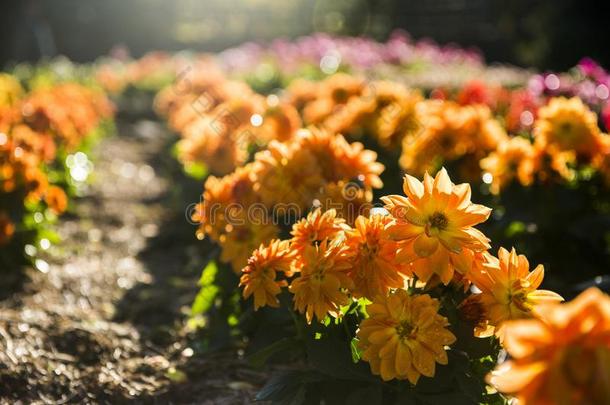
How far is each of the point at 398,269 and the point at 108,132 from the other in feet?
22.9

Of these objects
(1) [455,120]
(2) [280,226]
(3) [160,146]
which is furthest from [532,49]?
(2) [280,226]

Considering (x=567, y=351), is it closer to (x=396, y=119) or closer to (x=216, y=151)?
(x=396, y=119)

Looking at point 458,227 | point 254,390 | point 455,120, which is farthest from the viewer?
point 455,120

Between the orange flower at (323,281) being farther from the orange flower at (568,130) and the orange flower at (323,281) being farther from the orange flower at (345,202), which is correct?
the orange flower at (568,130)

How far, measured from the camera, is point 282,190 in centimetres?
275

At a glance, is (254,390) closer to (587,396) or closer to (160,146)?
(587,396)

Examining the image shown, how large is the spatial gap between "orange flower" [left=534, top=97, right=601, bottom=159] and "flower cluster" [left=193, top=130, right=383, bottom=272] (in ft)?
3.28

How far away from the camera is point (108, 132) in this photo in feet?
27.9

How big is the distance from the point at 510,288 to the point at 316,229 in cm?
55

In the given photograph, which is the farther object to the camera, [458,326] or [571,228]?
[571,228]

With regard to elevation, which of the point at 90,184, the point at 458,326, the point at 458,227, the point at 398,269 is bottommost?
the point at 90,184

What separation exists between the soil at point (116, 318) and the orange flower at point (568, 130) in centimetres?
165

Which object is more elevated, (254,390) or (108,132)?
(254,390)

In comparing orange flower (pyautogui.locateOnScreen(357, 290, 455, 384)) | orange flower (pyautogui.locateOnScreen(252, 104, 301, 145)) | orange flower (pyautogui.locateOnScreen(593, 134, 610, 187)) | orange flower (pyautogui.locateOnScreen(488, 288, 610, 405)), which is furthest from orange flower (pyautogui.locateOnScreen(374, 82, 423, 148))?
orange flower (pyautogui.locateOnScreen(488, 288, 610, 405))
